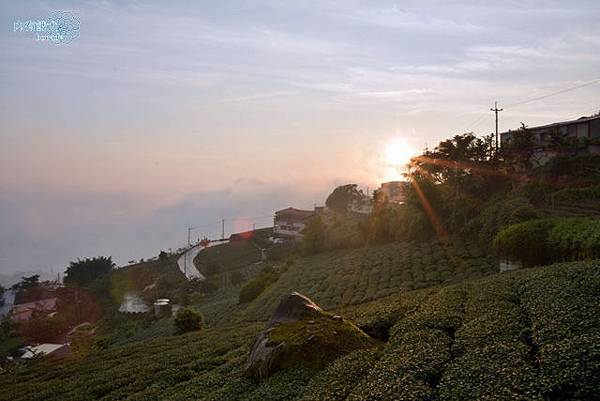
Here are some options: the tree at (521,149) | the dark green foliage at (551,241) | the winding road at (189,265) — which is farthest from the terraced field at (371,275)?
the winding road at (189,265)

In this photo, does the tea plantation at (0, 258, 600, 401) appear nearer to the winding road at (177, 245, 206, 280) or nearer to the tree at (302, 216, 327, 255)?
the tree at (302, 216, 327, 255)

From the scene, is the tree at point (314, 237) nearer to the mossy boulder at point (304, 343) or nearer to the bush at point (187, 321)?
the bush at point (187, 321)

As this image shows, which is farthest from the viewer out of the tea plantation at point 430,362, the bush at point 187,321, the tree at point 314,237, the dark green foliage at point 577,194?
the tree at point 314,237

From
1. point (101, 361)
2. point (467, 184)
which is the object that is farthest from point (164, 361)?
point (467, 184)

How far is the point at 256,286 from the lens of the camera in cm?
3275

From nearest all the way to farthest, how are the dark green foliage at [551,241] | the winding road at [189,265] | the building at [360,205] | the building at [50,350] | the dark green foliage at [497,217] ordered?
the dark green foliage at [551,241]
the dark green foliage at [497,217]
the building at [50,350]
the winding road at [189,265]
the building at [360,205]

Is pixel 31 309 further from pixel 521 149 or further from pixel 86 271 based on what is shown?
pixel 521 149

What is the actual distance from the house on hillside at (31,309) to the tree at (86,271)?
7099 mm

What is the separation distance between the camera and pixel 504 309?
1002 cm

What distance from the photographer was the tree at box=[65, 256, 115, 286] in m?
61.7

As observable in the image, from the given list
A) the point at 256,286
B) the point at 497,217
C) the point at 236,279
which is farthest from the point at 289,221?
the point at 497,217

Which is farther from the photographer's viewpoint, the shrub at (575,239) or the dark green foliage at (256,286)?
the dark green foliage at (256,286)

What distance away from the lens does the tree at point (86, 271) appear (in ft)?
202

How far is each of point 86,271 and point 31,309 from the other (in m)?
15.4
